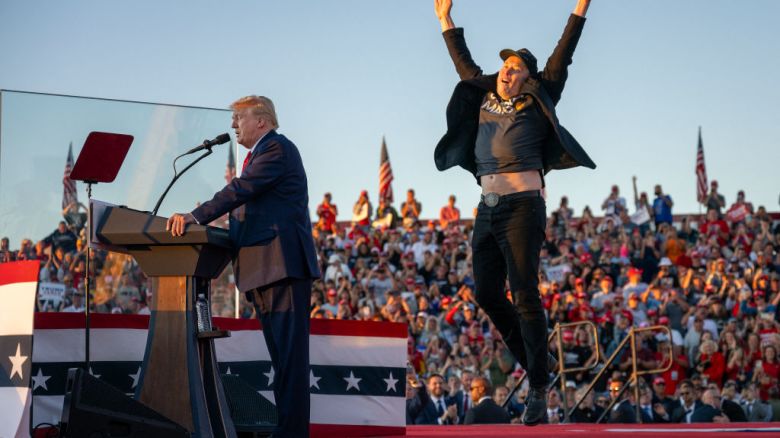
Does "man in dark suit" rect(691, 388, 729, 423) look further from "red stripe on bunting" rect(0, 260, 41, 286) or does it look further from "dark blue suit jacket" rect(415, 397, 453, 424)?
"red stripe on bunting" rect(0, 260, 41, 286)

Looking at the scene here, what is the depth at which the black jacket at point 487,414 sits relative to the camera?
10.9 meters

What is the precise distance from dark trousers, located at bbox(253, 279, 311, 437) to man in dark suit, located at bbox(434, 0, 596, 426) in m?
1.22

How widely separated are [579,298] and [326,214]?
342 inches

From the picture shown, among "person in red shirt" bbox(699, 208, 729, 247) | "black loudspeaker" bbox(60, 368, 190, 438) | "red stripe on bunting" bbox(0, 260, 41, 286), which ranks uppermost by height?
"person in red shirt" bbox(699, 208, 729, 247)

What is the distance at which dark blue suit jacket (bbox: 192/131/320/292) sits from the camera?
17.6 feet

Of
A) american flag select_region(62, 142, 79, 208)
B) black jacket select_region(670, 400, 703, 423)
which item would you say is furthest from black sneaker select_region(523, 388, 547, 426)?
black jacket select_region(670, 400, 703, 423)

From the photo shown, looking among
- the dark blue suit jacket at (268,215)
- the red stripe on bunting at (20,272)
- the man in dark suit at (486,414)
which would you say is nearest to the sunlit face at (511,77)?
the dark blue suit jacket at (268,215)

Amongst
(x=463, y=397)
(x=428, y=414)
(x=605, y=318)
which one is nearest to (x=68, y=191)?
(x=428, y=414)

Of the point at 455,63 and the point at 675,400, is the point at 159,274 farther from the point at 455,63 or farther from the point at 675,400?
the point at 675,400

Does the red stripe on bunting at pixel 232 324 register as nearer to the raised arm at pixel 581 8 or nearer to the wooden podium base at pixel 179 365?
the wooden podium base at pixel 179 365

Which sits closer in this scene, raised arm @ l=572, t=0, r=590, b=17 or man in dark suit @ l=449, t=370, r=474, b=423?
raised arm @ l=572, t=0, r=590, b=17

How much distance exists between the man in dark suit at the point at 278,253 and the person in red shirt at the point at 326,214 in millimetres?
18365

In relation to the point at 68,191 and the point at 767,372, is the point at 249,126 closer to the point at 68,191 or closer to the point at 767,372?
the point at 68,191

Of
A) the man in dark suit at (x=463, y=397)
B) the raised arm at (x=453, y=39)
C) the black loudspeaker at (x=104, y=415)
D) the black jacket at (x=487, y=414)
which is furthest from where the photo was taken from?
the man in dark suit at (x=463, y=397)
